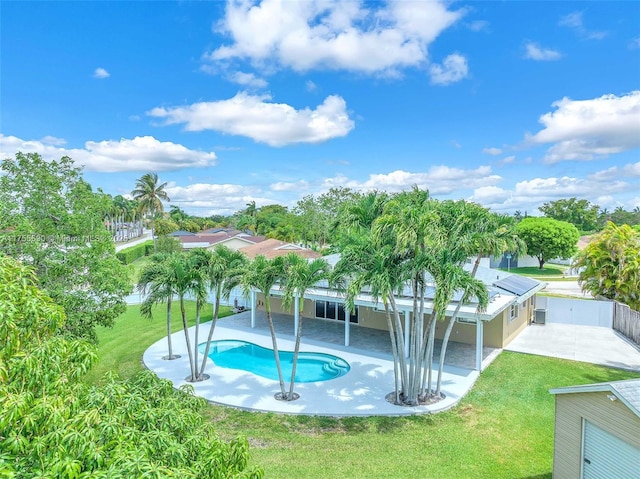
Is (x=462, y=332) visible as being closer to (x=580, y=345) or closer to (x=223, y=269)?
(x=580, y=345)

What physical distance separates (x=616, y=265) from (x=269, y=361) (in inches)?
809

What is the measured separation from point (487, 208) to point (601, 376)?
354 inches

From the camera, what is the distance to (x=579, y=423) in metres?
8.51

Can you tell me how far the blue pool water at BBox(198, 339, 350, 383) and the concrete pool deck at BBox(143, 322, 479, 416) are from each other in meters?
0.50

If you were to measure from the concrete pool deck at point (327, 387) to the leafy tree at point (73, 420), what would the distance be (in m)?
9.09

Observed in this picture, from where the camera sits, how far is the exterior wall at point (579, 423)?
24.1 ft

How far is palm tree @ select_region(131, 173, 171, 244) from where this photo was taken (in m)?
54.3

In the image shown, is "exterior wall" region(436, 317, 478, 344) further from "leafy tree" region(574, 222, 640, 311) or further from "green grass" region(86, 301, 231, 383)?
"green grass" region(86, 301, 231, 383)

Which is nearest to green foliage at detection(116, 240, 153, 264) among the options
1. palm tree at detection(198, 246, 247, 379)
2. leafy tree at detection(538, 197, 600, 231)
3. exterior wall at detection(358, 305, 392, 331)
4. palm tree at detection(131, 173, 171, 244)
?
palm tree at detection(131, 173, 171, 244)

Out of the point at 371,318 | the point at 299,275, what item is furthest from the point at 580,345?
the point at 299,275

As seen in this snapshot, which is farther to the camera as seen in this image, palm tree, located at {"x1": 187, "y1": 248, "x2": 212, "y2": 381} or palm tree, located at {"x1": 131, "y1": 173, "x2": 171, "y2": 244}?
palm tree, located at {"x1": 131, "y1": 173, "x2": 171, "y2": 244}

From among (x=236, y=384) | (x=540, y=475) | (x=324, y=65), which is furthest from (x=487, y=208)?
(x=324, y=65)

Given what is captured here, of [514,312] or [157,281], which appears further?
[514,312]

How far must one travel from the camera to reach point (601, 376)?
15.2 meters
